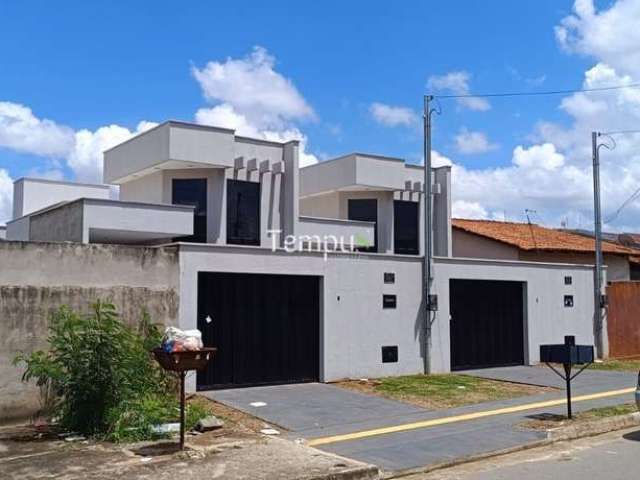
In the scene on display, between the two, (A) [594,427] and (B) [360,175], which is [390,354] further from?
(B) [360,175]

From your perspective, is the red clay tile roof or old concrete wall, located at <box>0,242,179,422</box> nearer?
old concrete wall, located at <box>0,242,179,422</box>

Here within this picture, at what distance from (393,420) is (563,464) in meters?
3.43

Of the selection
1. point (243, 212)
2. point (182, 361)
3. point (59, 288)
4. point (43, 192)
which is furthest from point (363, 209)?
point (182, 361)

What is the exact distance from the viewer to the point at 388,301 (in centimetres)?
1689

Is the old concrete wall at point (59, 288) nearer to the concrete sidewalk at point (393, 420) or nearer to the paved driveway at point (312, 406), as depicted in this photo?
the paved driveway at point (312, 406)

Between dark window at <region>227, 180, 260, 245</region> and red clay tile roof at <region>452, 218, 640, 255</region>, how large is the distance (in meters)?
10.4

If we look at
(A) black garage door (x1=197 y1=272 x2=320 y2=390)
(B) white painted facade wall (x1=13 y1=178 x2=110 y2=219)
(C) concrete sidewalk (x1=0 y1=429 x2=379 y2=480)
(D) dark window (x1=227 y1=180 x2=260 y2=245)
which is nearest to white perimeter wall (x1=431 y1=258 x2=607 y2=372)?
(A) black garage door (x1=197 y1=272 x2=320 y2=390)

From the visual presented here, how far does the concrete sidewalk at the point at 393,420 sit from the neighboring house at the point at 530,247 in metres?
10.8

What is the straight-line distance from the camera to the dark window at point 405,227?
26.7 metres

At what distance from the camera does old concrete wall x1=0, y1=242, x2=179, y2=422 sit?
11.1m

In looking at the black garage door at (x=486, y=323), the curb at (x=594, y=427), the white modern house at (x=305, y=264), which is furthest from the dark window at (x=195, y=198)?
the curb at (x=594, y=427)

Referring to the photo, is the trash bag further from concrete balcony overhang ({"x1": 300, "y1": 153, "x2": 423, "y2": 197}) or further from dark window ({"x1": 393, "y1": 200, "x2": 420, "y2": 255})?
dark window ({"x1": 393, "y1": 200, "x2": 420, "y2": 255})

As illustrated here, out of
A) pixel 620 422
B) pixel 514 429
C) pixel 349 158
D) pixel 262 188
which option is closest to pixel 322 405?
pixel 514 429

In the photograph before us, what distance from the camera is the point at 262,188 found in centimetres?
2248
